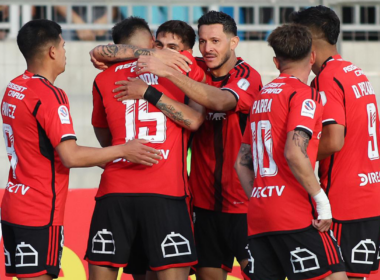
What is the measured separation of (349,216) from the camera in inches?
188

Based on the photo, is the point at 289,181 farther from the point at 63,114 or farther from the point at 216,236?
the point at 63,114

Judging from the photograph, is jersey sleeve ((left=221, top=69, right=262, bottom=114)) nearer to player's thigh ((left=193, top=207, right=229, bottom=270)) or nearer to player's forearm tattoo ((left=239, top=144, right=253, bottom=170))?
player's forearm tattoo ((left=239, top=144, right=253, bottom=170))

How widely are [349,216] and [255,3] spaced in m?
5.22

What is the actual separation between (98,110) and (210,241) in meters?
1.42

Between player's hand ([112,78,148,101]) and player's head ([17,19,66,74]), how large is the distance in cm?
57

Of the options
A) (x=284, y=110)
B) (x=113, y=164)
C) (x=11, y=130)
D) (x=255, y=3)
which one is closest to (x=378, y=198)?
(x=284, y=110)

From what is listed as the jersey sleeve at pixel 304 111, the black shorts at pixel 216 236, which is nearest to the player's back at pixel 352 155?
the jersey sleeve at pixel 304 111

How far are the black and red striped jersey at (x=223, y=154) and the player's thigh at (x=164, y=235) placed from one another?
606 millimetres

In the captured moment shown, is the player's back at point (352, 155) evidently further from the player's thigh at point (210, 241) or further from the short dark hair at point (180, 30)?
the short dark hair at point (180, 30)

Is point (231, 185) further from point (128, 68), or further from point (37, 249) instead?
point (37, 249)

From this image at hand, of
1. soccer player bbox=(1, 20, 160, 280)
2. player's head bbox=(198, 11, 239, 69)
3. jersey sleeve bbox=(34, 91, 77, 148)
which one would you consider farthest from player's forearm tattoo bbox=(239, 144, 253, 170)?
jersey sleeve bbox=(34, 91, 77, 148)

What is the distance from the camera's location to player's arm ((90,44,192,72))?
4.93 m

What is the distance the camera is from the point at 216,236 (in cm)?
539

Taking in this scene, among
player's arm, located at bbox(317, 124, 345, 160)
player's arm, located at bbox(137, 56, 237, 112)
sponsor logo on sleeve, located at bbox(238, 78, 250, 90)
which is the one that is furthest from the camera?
sponsor logo on sleeve, located at bbox(238, 78, 250, 90)
